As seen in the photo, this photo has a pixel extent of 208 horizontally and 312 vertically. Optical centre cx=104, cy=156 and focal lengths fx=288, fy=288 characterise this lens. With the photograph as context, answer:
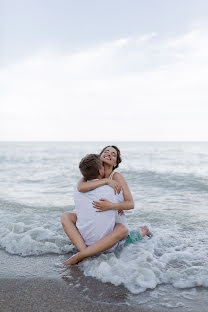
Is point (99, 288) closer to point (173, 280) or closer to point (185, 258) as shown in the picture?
point (173, 280)

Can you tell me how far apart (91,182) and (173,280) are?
1.63 meters

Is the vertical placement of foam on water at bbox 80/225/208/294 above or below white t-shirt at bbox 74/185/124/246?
below

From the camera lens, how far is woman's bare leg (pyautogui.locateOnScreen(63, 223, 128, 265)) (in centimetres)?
386

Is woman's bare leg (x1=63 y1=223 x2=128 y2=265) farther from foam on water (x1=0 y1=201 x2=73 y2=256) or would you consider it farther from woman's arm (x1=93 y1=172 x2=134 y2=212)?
foam on water (x1=0 y1=201 x2=73 y2=256)

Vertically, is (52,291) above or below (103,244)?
below

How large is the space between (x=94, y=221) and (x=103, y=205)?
0.92 ft

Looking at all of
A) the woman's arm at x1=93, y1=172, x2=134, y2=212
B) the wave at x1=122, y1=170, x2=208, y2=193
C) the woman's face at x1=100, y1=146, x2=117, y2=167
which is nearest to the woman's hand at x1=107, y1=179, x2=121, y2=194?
the woman's arm at x1=93, y1=172, x2=134, y2=212

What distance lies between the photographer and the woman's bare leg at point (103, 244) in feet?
12.7

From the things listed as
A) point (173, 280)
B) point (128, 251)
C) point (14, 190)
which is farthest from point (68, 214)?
point (14, 190)

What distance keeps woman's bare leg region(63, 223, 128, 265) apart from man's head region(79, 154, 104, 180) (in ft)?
2.66

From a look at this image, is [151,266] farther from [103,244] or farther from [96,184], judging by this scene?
Answer: [96,184]

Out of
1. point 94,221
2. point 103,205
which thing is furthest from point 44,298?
point 103,205

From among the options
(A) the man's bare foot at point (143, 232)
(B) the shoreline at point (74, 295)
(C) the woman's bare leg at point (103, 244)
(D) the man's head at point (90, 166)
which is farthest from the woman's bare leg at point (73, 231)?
(A) the man's bare foot at point (143, 232)

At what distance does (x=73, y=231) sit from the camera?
13.6 feet
